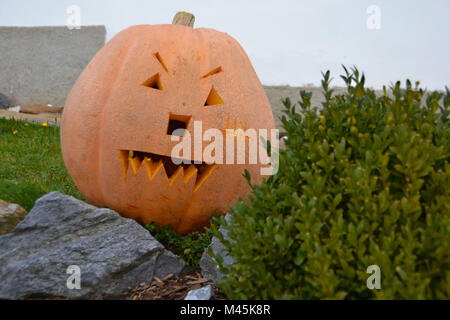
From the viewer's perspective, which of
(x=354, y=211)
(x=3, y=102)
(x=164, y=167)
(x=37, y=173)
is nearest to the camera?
(x=354, y=211)

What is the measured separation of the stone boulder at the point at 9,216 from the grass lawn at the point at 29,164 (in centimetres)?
34

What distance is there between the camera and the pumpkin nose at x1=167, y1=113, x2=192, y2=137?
2834mm

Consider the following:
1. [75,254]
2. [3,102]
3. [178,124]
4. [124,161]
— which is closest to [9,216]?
[75,254]

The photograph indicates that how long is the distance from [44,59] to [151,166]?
26.9ft

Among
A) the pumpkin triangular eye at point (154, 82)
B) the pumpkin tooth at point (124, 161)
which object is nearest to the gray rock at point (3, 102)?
the pumpkin triangular eye at point (154, 82)

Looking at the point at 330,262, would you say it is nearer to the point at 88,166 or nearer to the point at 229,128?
the point at 229,128

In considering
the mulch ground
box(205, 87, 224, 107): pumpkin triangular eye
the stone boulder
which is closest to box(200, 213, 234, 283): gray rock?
the mulch ground

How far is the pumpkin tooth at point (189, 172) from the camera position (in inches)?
112

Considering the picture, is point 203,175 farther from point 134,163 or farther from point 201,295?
point 201,295

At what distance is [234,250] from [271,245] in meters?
0.18

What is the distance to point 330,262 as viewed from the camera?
4.80 feet

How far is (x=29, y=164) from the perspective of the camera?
502 cm

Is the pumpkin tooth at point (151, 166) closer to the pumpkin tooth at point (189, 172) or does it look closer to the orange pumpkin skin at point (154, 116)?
the orange pumpkin skin at point (154, 116)
